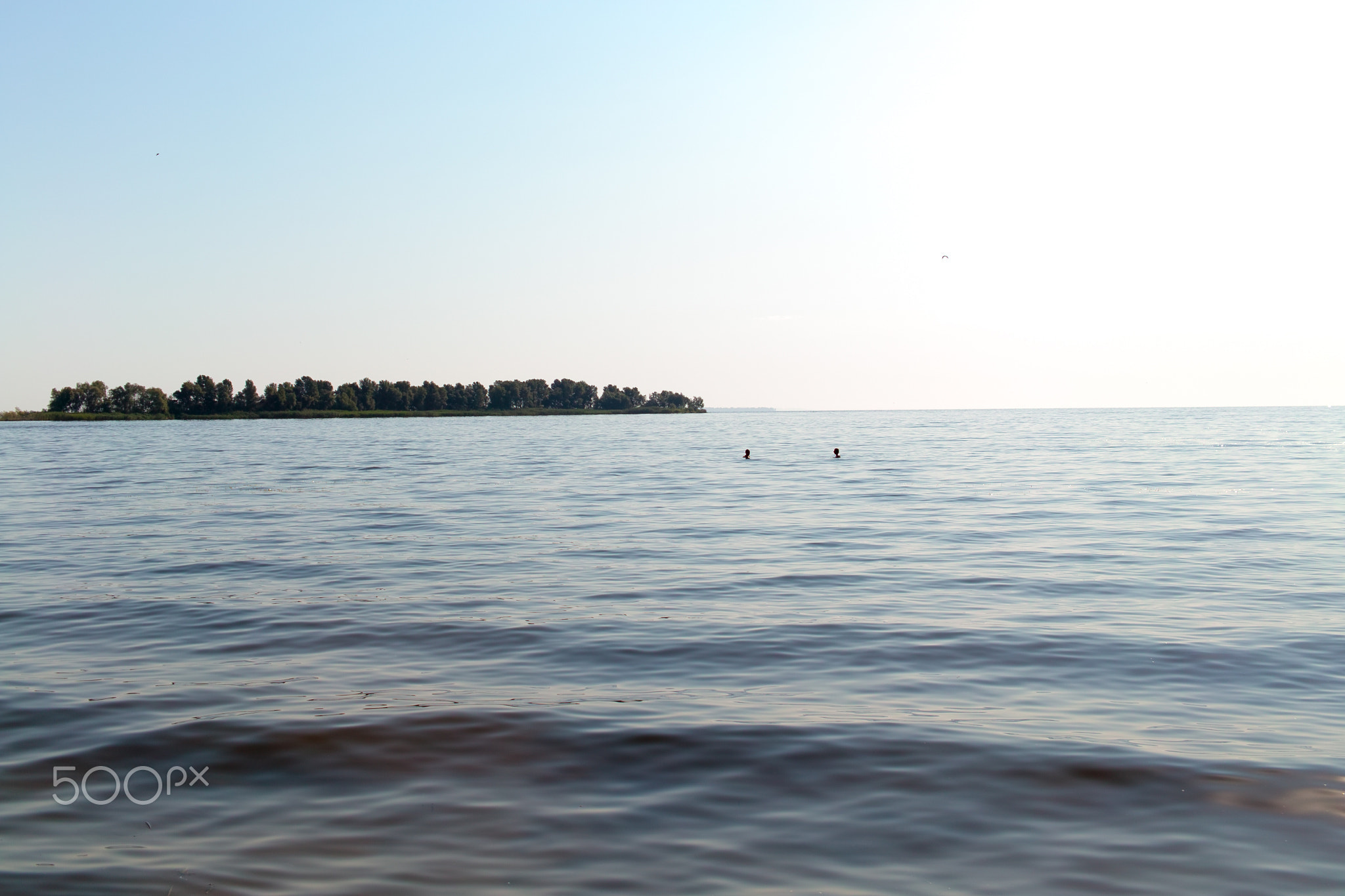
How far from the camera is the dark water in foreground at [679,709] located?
6.29m

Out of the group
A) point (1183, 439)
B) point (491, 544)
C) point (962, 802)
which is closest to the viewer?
point (962, 802)

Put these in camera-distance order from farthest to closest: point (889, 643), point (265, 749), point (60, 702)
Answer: point (889, 643), point (60, 702), point (265, 749)

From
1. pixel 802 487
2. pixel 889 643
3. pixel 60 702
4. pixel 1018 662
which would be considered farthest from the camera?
pixel 802 487

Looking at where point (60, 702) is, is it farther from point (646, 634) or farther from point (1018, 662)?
point (1018, 662)

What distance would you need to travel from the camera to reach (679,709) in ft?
30.7

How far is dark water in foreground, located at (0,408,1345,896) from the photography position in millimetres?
6285

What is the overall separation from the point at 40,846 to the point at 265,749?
1969 millimetres

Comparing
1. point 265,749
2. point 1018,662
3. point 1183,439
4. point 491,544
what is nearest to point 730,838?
point 265,749

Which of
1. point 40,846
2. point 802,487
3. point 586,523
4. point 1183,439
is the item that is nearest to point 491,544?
point 586,523

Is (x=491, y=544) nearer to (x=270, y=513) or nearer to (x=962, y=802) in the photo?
(x=270, y=513)

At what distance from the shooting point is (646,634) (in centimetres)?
1270

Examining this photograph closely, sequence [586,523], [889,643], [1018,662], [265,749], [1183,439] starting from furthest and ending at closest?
1. [1183,439]
2. [586,523]
3. [889,643]
4. [1018,662]
5. [265,749]

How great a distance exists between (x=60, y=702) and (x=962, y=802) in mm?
8831

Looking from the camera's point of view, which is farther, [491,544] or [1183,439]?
[1183,439]
